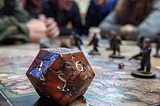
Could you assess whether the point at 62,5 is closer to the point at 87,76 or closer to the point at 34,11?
the point at 34,11

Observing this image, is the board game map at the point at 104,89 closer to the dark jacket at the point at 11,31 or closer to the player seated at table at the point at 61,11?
the dark jacket at the point at 11,31

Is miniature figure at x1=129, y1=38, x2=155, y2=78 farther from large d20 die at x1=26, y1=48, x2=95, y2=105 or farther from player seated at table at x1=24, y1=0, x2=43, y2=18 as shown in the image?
player seated at table at x1=24, y1=0, x2=43, y2=18

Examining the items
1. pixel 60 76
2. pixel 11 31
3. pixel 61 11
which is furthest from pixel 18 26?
pixel 60 76

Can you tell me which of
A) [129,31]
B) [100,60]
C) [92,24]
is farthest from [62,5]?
[100,60]

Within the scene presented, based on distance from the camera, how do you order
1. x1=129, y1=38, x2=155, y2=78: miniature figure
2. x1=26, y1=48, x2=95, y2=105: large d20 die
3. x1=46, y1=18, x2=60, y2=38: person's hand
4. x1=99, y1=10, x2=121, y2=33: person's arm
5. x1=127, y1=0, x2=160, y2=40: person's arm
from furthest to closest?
x1=99, y1=10, x2=121, y2=33: person's arm, x1=46, y1=18, x2=60, y2=38: person's hand, x1=127, y1=0, x2=160, y2=40: person's arm, x1=129, y1=38, x2=155, y2=78: miniature figure, x1=26, y1=48, x2=95, y2=105: large d20 die

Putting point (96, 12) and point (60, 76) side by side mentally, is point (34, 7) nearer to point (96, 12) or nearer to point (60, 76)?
point (96, 12)

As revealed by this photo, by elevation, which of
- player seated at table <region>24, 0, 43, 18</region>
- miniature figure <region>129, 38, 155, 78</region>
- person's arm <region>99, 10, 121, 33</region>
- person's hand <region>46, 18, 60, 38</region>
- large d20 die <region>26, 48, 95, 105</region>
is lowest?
person's arm <region>99, 10, 121, 33</region>

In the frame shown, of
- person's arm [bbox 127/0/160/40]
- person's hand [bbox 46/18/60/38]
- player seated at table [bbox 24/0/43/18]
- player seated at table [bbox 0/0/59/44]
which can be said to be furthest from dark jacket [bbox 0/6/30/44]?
person's arm [bbox 127/0/160/40]
